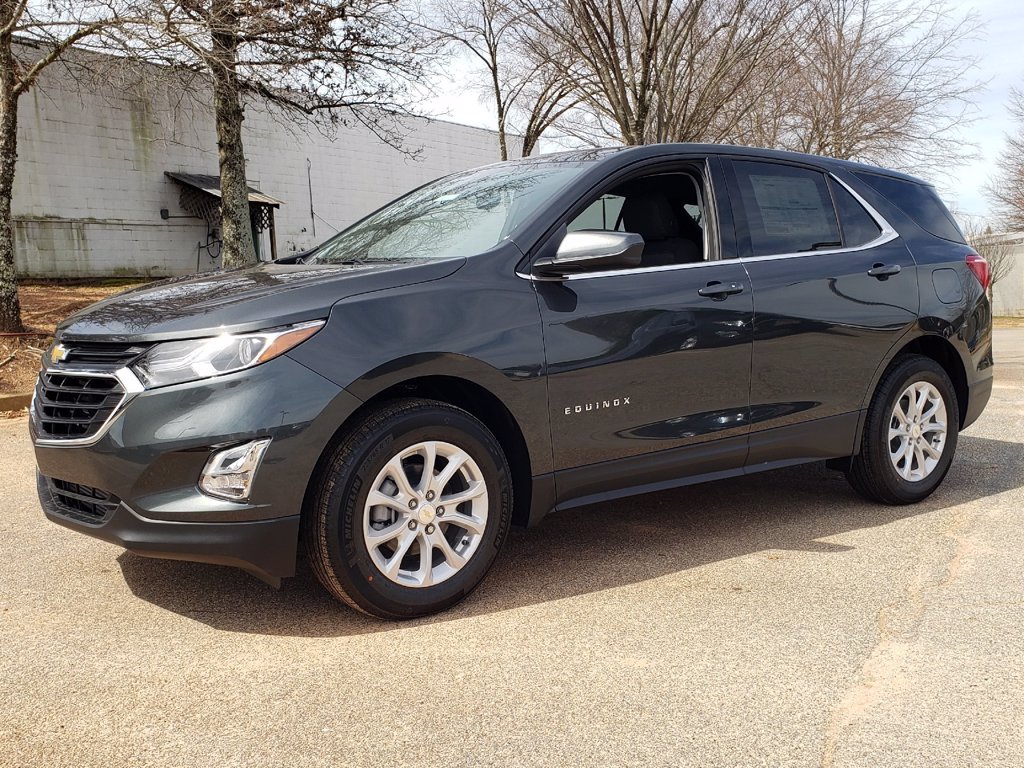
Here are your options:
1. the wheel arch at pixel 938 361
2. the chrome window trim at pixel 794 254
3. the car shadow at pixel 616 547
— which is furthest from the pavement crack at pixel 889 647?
the chrome window trim at pixel 794 254

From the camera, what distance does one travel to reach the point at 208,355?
122 inches

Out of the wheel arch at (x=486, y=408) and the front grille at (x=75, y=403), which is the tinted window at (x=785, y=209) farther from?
the front grille at (x=75, y=403)

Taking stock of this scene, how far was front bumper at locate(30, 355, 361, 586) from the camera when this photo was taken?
3064 millimetres

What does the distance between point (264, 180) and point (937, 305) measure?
2158cm

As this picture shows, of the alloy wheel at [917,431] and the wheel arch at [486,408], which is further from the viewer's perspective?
the alloy wheel at [917,431]

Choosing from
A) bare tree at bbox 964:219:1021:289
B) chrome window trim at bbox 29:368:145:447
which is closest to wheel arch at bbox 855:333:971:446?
chrome window trim at bbox 29:368:145:447

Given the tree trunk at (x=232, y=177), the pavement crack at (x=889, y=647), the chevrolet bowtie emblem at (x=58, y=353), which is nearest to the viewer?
the pavement crack at (x=889, y=647)

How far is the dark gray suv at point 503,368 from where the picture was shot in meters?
3.13

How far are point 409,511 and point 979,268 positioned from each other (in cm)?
373

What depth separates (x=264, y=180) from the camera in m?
24.3

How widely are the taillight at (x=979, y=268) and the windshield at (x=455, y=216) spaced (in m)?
2.52

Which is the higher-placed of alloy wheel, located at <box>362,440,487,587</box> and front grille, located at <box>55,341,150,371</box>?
front grille, located at <box>55,341,150,371</box>

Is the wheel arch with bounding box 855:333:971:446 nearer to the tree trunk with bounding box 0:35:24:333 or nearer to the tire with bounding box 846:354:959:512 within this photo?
the tire with bounding box 846:354:959:512

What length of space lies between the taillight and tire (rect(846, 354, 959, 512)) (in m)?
0.64
